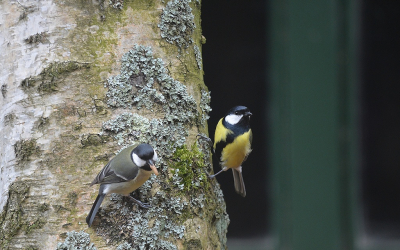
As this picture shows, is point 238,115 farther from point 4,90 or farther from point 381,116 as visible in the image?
point 381,116

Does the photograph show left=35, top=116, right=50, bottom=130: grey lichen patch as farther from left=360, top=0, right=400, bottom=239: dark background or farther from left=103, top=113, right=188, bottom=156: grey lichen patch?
left=360, top=0, right=400, bottom=239: dark background

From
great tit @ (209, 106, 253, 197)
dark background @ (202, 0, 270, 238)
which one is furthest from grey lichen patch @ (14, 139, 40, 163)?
dark background @ (202, 0, 270, 238)

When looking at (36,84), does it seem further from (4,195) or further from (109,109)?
(4,195)

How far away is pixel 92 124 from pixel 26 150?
22cm

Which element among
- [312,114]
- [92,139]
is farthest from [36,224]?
[312,114]

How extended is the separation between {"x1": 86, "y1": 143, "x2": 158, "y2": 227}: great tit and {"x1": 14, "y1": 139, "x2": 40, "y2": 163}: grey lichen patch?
0.69 ft

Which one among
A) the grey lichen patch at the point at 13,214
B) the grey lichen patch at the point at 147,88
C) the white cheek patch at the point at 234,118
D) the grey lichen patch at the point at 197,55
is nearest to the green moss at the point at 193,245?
the grey lichen patch at the point at 147,88

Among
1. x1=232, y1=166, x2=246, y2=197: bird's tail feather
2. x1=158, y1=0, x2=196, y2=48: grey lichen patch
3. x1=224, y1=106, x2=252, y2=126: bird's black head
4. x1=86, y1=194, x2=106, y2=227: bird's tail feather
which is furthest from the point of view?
x1=232, y1=166, x2=246, y2=197: bird's tail feather

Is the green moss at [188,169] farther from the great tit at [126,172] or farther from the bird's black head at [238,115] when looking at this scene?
the bird's black head at [238,115]

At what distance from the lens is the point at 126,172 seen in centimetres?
138

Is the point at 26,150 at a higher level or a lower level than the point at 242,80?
higher

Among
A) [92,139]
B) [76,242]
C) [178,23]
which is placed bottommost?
[76,242]

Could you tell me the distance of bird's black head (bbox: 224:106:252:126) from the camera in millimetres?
2152

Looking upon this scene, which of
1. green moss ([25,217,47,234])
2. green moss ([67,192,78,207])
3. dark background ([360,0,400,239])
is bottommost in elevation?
dark background ([360,0,400,239])
